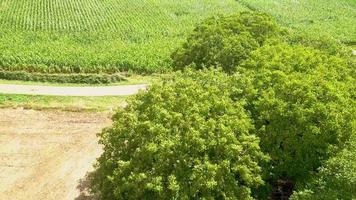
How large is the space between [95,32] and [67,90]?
17.3 metres

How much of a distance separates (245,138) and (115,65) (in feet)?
98.9

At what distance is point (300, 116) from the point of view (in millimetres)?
30078

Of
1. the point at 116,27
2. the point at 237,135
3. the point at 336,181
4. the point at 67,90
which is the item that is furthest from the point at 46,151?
the point at 116,27

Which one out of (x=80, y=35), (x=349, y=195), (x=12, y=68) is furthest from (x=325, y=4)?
(x=349, y=195)

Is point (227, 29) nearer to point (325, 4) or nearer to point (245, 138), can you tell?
point (245, 138)

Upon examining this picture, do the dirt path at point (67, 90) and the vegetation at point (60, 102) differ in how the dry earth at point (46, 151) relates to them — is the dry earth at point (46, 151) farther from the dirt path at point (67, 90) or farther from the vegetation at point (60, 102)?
the dirt path at point (67, 90)

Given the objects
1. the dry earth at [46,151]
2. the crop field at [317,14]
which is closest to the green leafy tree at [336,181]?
the dry earth at [46,151]

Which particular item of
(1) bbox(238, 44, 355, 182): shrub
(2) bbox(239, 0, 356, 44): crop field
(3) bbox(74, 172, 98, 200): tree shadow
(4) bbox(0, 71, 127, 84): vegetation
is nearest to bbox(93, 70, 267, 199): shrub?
(1) bbox(238, 44, 355, 182): shrub

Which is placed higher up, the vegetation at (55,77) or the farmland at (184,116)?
the farmland at (184,116)

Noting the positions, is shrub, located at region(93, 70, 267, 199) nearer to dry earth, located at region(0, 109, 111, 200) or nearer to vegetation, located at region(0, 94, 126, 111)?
dry earth, located at region(0, 109, 111, 200)

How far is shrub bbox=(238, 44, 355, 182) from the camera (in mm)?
29594

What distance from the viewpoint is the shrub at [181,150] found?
2653 cm

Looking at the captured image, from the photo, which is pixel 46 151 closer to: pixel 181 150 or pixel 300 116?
pixel 181 150

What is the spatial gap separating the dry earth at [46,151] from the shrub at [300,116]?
46.7 ft
